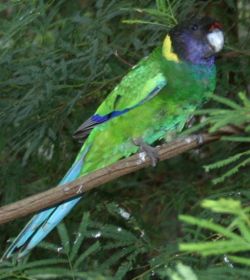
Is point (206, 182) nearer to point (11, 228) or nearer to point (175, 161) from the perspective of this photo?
point (175, 161)

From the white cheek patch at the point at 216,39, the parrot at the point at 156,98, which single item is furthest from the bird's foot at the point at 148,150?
the white cheek patch at the point at 216,39

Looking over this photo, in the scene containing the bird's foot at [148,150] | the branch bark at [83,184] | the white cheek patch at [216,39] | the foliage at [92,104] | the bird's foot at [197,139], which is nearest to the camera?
the branch bark at [83,184]

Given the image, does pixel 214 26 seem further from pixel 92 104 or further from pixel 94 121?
pixel 92 104

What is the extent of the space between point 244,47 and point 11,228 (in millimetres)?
1492

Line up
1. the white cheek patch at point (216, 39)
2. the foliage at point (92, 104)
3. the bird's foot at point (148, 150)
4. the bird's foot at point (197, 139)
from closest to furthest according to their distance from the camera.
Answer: the bird's foot at point (197, 139)
the bird's foot at point (148, 150)
the foliage at point (92, 104)
the white cheek patch at point (216, 39)

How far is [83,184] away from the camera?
1832mm

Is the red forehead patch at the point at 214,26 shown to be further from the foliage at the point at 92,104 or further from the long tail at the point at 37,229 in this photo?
the long tail at the point at 37,229

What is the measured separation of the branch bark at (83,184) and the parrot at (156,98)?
1.78 ft

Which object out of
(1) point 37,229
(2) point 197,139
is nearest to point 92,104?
(1) point 37,229

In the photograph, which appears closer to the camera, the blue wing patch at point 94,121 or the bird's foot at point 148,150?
the bird's foot at point 148,150

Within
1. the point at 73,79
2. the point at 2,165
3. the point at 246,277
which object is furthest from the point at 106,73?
the point at 246,277

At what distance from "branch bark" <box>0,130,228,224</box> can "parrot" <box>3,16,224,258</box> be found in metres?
0.54

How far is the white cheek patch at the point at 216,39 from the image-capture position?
248cm

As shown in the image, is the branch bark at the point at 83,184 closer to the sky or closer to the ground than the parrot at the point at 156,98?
closer to the sky
